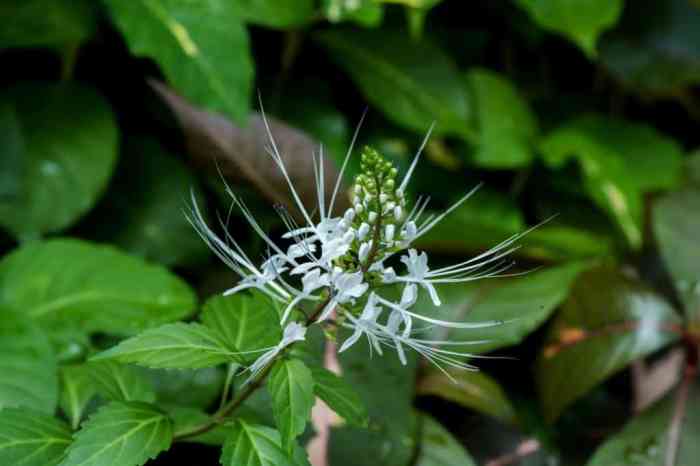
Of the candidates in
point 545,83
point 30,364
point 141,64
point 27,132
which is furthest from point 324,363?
point 545,83

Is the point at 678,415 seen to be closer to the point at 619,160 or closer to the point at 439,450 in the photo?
the point at 439,450

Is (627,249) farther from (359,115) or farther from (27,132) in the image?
(27,132)

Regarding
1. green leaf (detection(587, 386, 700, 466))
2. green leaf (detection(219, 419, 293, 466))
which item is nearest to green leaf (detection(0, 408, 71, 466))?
green leaf (detection(219, 419, 293, 466))

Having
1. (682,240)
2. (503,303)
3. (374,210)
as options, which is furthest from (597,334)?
(374,210)

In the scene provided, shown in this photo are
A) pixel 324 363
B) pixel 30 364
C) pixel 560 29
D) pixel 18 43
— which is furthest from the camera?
pixel 560 29

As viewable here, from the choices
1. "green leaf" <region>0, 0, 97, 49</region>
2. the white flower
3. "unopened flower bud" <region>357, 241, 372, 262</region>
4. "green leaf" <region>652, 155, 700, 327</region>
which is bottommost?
"green leaf" <region>652, 155, 700, 327</region>

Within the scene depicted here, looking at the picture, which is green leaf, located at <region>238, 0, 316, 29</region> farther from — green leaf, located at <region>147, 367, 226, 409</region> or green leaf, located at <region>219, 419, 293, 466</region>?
green leaf, located at <region>219, 419, 293, 466</region>

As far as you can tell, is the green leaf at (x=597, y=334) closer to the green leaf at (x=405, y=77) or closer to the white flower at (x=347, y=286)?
the green leaf at (x=405, y=77)
